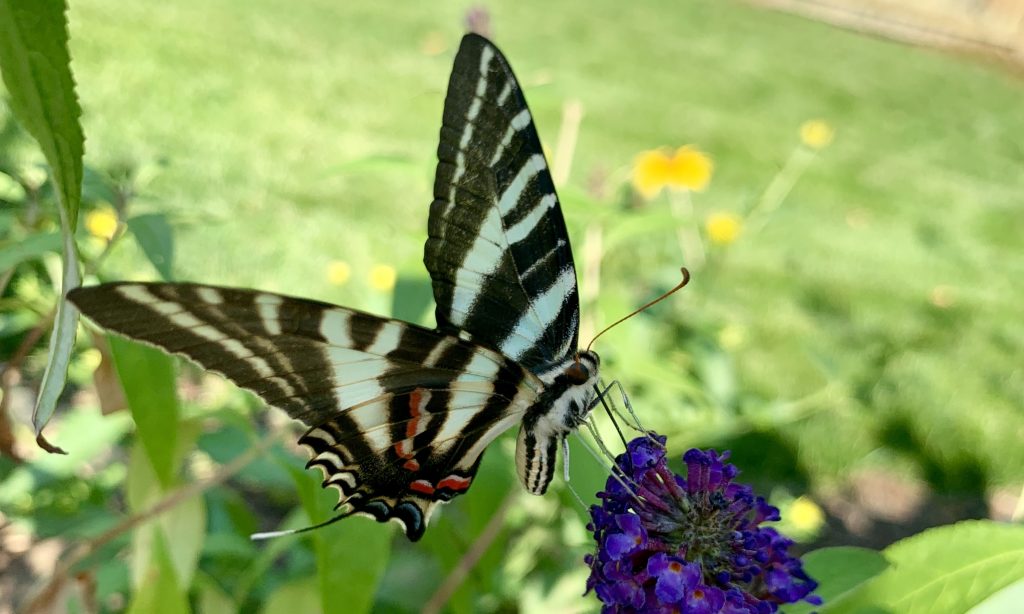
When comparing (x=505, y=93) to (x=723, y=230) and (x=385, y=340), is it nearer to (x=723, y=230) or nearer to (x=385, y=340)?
(x=385, y=340)

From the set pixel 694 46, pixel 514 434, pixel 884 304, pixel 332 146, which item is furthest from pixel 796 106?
pixel 514 434

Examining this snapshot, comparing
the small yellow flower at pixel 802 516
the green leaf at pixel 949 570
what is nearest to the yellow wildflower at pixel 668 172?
the small yellow flower at pixel 802 516

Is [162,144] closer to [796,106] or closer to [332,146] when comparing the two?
[332,146]

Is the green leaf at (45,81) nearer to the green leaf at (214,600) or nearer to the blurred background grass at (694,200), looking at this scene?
the blurred background grass at (694,200)

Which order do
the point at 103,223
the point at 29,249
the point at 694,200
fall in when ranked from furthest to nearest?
the point at 694,200
the point at 103,223
the point at 29,249

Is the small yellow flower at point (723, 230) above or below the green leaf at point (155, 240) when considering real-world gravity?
below

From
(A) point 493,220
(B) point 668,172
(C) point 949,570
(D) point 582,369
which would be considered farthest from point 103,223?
(C) point 949,570

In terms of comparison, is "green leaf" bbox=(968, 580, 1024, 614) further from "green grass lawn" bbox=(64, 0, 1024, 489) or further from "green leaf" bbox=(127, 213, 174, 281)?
"green leaf" bbox=(127, 213, 174, 281)
